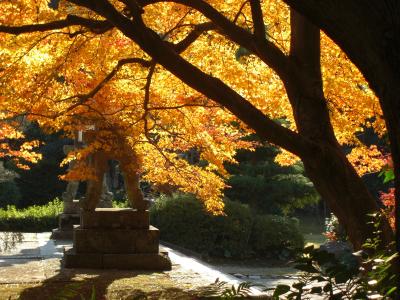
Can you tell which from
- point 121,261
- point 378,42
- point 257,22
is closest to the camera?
point 378,42

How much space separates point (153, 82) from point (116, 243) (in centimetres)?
317

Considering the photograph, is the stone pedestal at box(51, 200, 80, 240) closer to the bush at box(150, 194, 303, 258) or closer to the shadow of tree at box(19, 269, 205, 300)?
the bush at box(150, 194, 303, 258)

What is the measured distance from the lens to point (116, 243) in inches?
469

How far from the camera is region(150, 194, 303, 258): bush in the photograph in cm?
1955

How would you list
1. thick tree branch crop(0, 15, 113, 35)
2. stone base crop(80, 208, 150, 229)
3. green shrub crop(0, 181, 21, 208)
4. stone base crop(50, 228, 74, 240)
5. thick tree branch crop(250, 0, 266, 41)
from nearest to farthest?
1. thick tree branch crop(250, 0, 266, 41)
2. thick tree branch crop(0, 15, 113, 35)
3. stone base crop(80, 208, 150, 229)
4. stone base crop(50, 228, 74, 240)
5. green shrub crop(0, 181, 21, 208)

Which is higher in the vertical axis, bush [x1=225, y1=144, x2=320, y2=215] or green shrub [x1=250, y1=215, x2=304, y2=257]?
bush [x1=225, y1=144, x2=320, y2=215]

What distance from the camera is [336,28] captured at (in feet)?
9.77

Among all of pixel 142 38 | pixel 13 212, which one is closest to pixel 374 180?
pixel 13 212

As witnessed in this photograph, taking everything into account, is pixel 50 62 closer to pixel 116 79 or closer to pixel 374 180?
pixel 116 79

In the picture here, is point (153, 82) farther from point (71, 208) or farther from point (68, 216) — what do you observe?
point (71, 208)

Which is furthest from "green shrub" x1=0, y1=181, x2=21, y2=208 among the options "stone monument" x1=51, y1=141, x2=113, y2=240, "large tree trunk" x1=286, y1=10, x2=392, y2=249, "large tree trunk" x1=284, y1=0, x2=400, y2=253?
"large tree trunk" x1=284, y1=0, x2=400, y2=253

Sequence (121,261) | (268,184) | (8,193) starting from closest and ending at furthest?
(121,261) → (268,184) → (8,193)

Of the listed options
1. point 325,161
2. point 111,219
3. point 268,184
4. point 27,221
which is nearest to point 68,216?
point 27,221

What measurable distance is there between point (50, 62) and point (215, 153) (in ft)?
10.4
